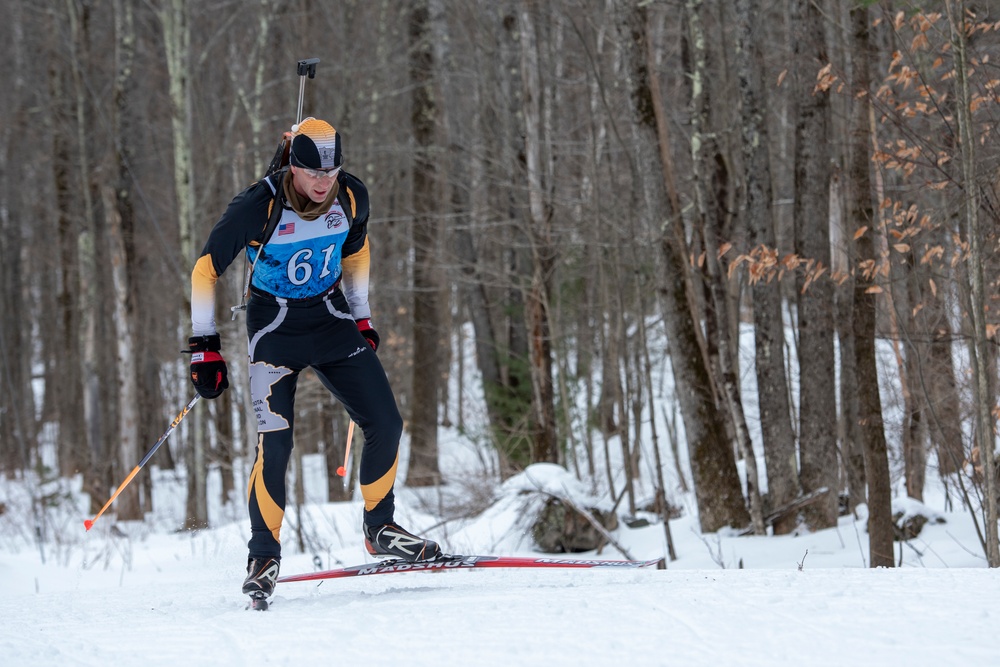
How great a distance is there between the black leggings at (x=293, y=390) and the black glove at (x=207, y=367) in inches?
7.2

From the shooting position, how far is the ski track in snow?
2781mm

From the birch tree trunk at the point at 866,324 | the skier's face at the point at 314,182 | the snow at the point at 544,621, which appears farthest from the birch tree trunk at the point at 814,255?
the skier's face at the point at 314,182

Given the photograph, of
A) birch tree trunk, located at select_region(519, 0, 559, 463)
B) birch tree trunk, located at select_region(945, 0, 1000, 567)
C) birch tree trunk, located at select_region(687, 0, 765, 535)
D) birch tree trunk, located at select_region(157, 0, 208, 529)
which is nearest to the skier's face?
birch tree trunk, located at select_region(945, 0, 1000, 567)

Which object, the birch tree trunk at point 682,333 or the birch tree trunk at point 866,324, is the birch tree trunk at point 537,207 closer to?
the birch tree trunk at point 682,333

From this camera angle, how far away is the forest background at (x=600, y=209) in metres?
6.83

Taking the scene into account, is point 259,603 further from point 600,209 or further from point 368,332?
point 600,209

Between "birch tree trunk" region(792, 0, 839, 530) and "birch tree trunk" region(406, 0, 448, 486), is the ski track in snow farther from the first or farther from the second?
"birch tree trunk" region(406, 0, 448, 486)

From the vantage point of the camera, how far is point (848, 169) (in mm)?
6832

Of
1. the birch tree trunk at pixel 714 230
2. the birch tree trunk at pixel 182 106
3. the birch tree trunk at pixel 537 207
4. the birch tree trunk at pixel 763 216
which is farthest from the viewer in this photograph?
the birch tree trunk at pixel 182 106

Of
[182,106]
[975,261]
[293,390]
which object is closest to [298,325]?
[293,390]

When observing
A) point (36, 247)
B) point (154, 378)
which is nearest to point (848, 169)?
point (154, 378)

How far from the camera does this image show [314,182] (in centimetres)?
405

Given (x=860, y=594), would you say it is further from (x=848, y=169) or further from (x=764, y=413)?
(x=764, y=413)

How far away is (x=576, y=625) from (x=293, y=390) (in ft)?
6.13
